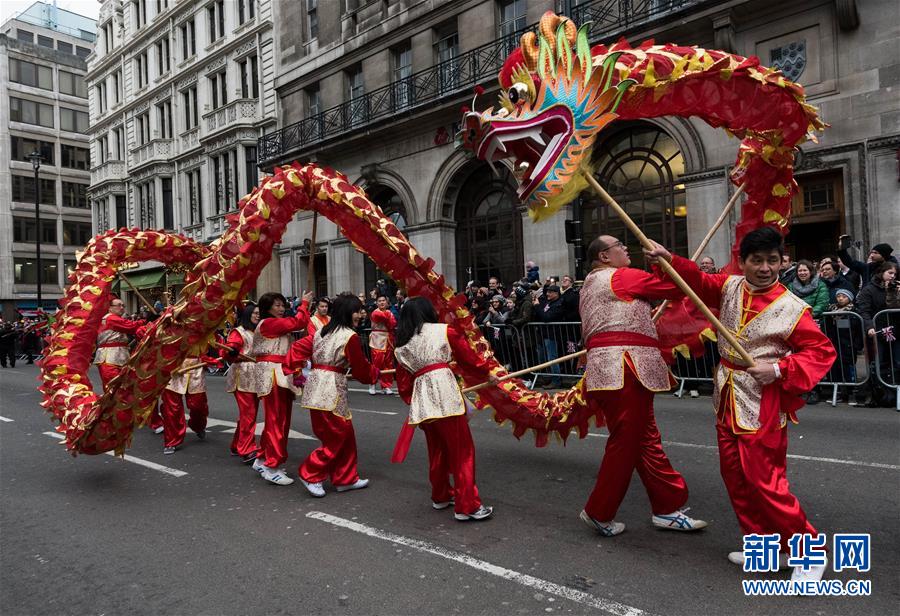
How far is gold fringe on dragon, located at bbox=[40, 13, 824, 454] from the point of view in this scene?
12.7ft

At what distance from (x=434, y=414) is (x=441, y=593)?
4.68 ft

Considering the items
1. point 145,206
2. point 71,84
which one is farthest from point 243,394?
point 71,84

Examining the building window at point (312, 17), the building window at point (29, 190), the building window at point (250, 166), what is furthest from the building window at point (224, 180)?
the building window at point (29, 190)

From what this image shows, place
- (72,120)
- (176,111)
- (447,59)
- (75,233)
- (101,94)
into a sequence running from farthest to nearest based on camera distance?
1. (72,120)
2. (75,233)
3. (101,94)
4. (176,111)
5. (447,59)

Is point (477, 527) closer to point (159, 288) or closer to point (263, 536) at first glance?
point (263, 536)

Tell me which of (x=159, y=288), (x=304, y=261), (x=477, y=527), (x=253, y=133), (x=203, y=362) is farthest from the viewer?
(x=159, y=288)

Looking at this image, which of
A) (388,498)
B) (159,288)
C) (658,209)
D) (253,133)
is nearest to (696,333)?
(388,498)

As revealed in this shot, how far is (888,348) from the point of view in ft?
26.2

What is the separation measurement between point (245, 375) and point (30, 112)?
51.8 metres

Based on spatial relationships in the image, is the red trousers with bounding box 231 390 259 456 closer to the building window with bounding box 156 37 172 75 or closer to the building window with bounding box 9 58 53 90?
the building window with bounding box 156 37 172 75

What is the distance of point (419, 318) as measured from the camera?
4754 mm

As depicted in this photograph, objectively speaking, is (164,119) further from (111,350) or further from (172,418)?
(172,418)

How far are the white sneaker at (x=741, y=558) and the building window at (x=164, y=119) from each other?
114 feet

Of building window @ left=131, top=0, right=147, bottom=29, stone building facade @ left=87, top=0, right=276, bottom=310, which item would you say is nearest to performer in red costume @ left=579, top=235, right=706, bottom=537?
stone building facade @ left=87, top=0, right=276, bottom=310
